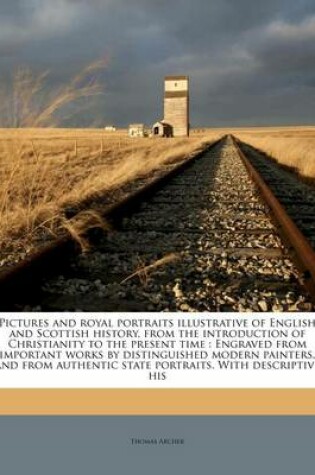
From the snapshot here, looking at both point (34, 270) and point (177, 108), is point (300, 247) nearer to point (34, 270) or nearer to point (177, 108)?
point (34, 270)

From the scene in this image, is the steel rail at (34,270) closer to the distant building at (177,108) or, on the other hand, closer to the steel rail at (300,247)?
the steel rail at (300,247)

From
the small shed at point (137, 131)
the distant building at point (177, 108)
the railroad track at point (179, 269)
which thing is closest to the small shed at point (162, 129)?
A: the distant building at point (177, 108)

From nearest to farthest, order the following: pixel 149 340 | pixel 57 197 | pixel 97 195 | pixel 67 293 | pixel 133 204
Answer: pixel 149 340, pixel 67 293, pixel 133 204, pixel 57 197, pixel 97 195

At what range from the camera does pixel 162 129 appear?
63.5m

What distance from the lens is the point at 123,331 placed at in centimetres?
291

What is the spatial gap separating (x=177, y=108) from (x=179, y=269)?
62976 mm

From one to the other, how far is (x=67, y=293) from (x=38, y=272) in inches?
12.4

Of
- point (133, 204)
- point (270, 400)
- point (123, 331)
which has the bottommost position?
point (270, 400)

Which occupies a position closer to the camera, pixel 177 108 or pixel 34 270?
pixel 34 270

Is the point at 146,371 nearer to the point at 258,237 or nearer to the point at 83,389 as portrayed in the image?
the point at 83,389

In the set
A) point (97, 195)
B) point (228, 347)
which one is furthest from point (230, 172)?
point (228, 347)

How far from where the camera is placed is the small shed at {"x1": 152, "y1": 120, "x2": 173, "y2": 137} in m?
63.3

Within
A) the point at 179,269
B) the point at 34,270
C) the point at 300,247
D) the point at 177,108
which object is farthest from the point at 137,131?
the point at 34,270

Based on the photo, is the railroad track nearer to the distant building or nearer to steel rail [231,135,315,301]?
steel rail [231,135,315,301]
